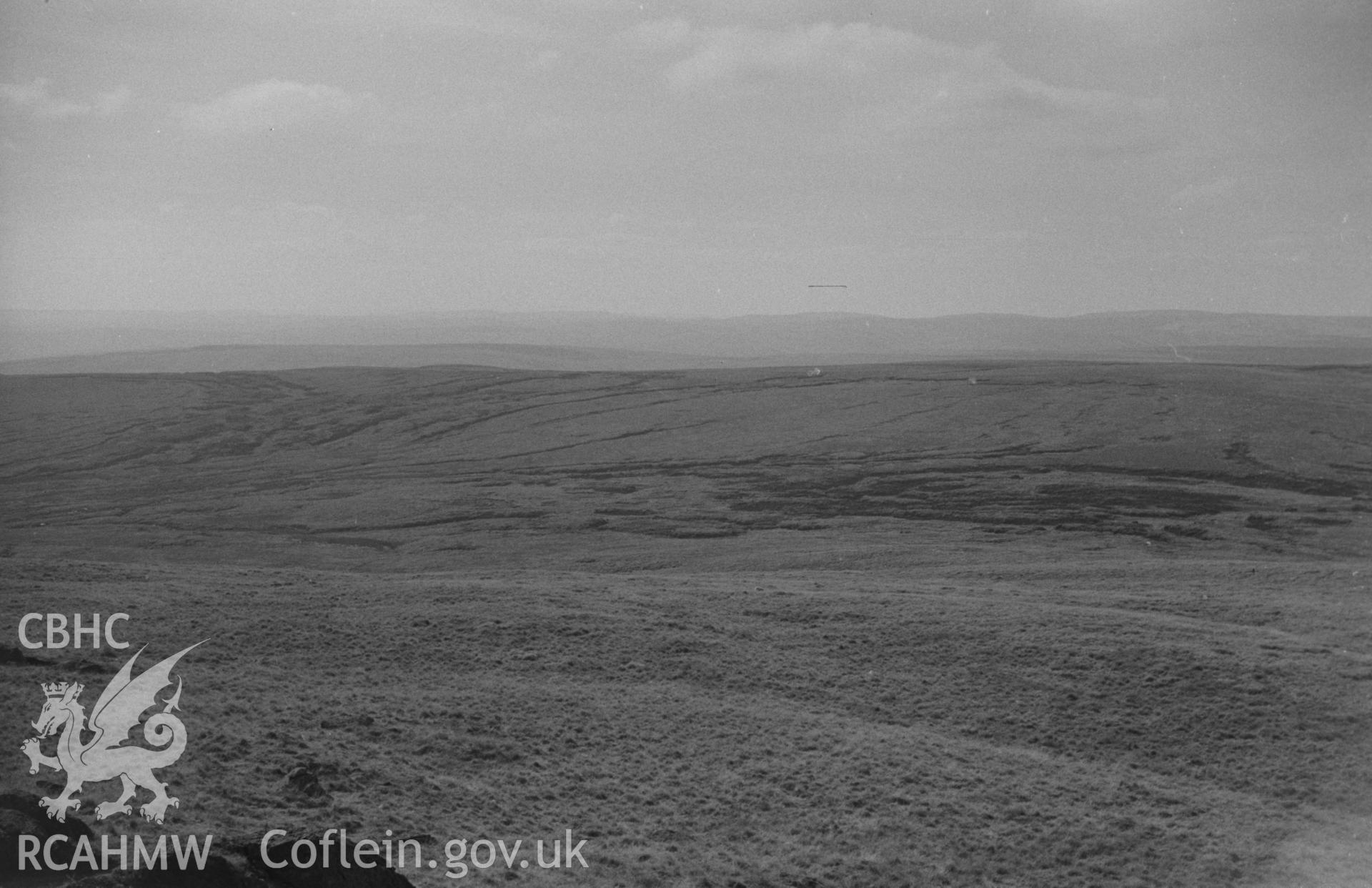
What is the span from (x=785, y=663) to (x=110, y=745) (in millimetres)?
13837

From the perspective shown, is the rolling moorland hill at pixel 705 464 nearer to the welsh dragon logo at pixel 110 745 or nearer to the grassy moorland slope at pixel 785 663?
the grassy moorland slope at pixel 785 663

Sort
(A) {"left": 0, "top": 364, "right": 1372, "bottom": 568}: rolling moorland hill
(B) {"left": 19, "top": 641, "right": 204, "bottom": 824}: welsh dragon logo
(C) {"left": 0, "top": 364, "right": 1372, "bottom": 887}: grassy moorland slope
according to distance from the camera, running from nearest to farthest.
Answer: (B) {"left": 19, "top": 641, "right": 204, "bottom": 824}: welsh dragon logo
(C) {"left": 0, "top": 364, "right": 1372, "bottom": 887}: grassy moorland slope
(A) {"left": 0, "top": 364, "right": 1372, "bottom": 568}: rolling moorland hill

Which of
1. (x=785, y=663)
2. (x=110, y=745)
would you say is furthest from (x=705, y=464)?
(x=110, y=745)

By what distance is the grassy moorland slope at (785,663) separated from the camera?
14.2 metres

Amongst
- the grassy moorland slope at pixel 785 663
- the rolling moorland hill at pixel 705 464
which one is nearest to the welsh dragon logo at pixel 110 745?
the grassy moorland slope at pixel 785 663

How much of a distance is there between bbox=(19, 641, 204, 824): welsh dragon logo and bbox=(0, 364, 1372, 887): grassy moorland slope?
1.41 feet

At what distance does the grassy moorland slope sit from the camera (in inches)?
559

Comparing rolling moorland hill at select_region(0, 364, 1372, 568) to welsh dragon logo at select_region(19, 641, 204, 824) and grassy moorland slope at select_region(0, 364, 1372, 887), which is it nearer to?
grassy moorland slope at select_region(0, 364, 1372, 887)

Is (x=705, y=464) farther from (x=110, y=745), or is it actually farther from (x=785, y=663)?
(x=110, y=745)

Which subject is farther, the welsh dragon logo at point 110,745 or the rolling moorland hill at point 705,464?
the rolling moorland hill at point 705,464

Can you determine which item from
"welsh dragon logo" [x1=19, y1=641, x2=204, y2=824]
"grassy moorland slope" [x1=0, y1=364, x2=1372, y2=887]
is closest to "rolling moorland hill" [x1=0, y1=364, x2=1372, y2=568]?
"grassy moorland slope" [x1=0, y1=364, x2=1372, y2=887]

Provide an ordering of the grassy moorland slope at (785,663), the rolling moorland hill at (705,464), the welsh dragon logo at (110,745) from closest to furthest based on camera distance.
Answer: the welsh dragon logo at (110,745) < the grassy moorland slope at (785,663) < the rolling moorland hill at (705,464)

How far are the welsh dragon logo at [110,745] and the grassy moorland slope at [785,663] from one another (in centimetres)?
43

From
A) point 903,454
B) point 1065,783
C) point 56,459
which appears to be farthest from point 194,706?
point 56,459
